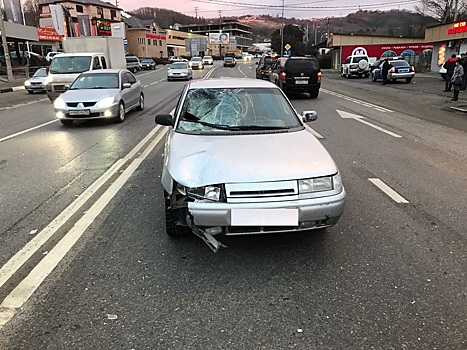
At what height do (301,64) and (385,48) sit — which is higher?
(385,48)

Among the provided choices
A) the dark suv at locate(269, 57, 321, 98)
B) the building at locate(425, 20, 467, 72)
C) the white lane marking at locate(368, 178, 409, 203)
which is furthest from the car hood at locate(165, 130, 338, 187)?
the building at locate(425, 20, 467, 72)

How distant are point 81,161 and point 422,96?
17357mm

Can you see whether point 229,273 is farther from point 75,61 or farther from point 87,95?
point 75,61

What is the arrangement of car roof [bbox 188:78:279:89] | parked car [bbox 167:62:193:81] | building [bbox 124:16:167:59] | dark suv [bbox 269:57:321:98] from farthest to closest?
1. building [bbox 124:16:167:59]
2. parked car [bbox 167:62:193:81]
3. dark suv [bbox 269:57:321:98]
4. car roof [bbox 188:78:279:89]

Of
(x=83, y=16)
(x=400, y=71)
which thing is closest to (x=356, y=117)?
(x=400, y=71)

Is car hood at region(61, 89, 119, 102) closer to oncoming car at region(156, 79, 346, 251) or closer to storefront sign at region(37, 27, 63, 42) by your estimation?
oncoming car at region(156, 79, 346, 251)

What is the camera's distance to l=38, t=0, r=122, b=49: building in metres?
51.9

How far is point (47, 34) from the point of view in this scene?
4956 cm

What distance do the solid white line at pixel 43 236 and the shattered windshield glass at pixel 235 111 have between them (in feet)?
5.42

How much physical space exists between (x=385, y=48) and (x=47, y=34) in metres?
39.7

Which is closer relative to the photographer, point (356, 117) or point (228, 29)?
point (356, 117)

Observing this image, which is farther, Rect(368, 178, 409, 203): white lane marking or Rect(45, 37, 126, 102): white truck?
Rect(45, 37, 126, 102): white truck

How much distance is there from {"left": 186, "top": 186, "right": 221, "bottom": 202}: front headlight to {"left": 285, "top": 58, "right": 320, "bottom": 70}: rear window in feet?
51.1

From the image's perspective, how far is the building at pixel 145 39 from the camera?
9031cm
